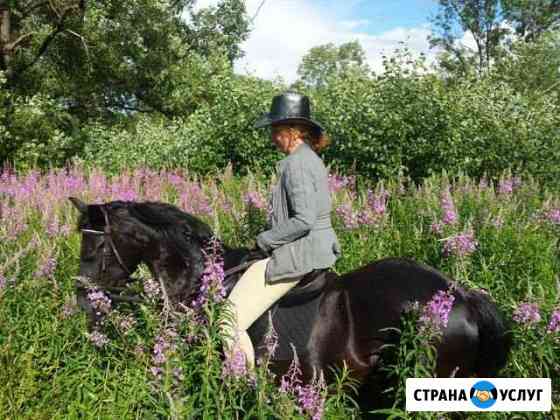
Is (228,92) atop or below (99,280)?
atop

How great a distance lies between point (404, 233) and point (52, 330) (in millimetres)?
4258

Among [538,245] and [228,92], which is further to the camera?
[228,92]

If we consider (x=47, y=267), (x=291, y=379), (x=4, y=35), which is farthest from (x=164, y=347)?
(x=4, y=35)

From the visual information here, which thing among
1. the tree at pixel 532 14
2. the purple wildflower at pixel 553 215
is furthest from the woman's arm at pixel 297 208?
the tree at pixel 532 14

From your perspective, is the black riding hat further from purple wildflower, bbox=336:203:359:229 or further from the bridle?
purple wildflower, bbox=336:203:359:229

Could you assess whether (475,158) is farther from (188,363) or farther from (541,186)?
Result: (188,363)

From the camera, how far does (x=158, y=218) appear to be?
3859mm

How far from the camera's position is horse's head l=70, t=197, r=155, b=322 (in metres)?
3.70

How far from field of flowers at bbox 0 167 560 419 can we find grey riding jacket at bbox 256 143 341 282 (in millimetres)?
492

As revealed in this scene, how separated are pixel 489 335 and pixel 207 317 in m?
1.82

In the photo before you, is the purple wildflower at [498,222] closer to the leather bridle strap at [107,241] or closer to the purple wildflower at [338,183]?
the purple wildflower at [338,183]

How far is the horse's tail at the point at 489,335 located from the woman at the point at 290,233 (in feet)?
3.30

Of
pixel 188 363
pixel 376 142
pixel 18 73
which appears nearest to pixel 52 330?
pixel 188 363

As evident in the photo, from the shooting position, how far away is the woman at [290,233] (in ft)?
11.4
